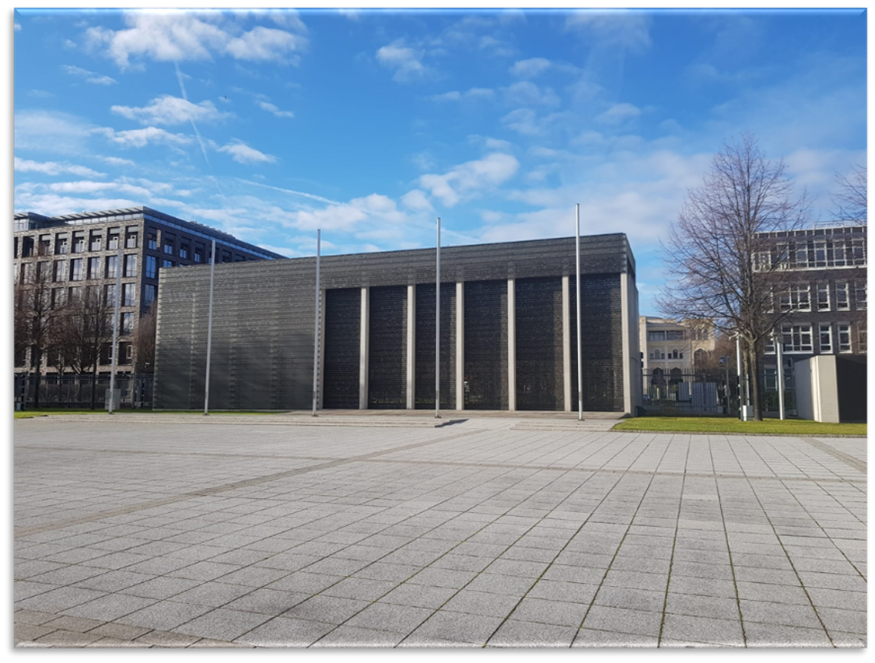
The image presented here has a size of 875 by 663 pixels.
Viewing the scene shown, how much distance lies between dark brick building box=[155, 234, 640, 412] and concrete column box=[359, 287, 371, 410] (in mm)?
68

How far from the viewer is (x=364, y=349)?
139 feet

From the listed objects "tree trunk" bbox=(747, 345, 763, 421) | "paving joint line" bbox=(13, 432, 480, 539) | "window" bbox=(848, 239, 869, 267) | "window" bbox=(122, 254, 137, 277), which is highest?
"window" bbox=(122, 254, 137, 277)

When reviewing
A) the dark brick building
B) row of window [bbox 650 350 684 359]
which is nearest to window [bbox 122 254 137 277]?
the dark brick building

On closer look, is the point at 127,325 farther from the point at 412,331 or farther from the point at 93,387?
the point at 412,331

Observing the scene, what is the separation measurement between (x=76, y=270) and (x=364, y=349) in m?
37.0

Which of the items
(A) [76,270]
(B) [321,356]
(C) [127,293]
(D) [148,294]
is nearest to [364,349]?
(B) [321,356]

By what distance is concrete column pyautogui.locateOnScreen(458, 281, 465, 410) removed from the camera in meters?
39.7

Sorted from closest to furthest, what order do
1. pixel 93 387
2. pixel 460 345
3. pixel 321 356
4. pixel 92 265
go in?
pixel 92 265 → pixel 460 345 → pixel 321 356 → pixel 93 387

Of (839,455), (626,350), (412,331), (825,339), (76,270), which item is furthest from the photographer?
(825,339)

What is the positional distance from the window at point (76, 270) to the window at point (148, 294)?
68389 millimetres

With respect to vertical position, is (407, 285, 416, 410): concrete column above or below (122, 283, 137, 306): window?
below

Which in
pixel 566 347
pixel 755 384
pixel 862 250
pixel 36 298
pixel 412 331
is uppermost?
pixel 412 331

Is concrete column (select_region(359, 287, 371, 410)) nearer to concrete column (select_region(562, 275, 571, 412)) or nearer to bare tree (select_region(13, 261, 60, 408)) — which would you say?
concrete column (select_region(562, 275, 571, 412))
